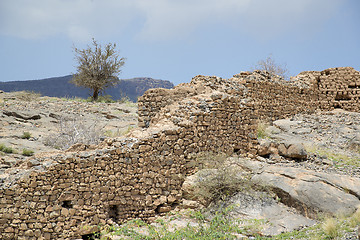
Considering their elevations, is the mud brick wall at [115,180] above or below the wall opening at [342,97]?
below

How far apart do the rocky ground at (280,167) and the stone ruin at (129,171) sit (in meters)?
0.45

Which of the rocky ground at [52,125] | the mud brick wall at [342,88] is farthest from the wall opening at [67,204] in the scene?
the mud brick wall at [342,88]

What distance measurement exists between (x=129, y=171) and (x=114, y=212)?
3.19ft

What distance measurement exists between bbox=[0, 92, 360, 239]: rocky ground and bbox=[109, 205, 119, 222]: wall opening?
0.64 meters

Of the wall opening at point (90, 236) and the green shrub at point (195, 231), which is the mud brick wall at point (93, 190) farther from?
the green shrub at point (195, 231)

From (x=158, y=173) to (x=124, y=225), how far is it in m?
1.44

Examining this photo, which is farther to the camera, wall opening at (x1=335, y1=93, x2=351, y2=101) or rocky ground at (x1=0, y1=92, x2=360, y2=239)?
wall opening at (x1=335, y1=93, x2=351, y2=101)

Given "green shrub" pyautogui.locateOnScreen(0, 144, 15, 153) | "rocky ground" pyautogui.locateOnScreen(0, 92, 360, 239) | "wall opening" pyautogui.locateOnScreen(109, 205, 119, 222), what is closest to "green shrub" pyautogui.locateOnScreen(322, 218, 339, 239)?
"rocky ground" pyautogui.locateOnScreen(0, 92, 360, 239)

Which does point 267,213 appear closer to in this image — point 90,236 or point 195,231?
point 195,231

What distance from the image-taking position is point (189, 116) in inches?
377

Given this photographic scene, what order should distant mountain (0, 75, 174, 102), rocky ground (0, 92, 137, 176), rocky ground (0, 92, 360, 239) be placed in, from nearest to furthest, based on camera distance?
rocky ground (0, 92, 360, 239) < rocky ground (0, 92, 137, 176) < distant mountain (0, 75, 174, 102)

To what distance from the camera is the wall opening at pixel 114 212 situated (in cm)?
830

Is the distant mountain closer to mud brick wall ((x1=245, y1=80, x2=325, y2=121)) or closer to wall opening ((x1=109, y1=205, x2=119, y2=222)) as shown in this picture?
mud brick wall ((x1=245, y1=80, x2=325, y2=121))

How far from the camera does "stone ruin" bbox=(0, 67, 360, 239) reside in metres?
7.46
